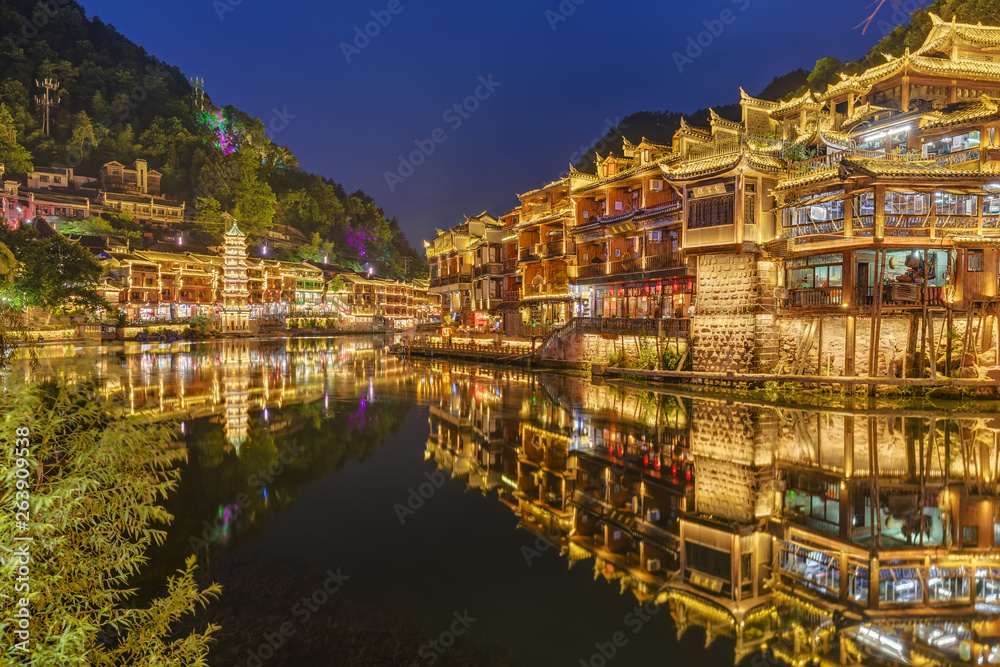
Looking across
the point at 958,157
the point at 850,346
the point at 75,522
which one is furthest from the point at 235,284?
the point at 75,522

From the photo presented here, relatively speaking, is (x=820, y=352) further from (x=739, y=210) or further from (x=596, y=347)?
(x=596, y=347)

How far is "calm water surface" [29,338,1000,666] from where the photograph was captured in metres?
7.04

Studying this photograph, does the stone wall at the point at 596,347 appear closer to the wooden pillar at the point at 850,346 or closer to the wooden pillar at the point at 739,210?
the wooden pillar at the point at 739,210

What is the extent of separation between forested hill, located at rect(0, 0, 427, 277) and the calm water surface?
91436mm

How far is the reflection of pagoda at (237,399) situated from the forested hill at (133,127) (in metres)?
69.7

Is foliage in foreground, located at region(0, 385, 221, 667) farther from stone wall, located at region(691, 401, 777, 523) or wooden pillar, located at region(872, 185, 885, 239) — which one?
wooden pillar, located at region(872, 185, 885, 239)

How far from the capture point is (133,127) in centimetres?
10244

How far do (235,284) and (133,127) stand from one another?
4926 cm

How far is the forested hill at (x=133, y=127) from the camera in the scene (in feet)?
301

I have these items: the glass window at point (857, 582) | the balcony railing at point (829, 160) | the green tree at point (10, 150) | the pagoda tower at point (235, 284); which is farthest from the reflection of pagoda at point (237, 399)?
the green tree at point (10, 150)

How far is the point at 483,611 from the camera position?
7672mm

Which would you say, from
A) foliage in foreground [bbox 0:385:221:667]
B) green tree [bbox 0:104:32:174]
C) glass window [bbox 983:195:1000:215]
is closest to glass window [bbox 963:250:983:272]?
glass window [bbox 983:195:1000:215]

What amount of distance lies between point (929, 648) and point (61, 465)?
29.5 feet

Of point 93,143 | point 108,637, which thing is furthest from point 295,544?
point 93,143
